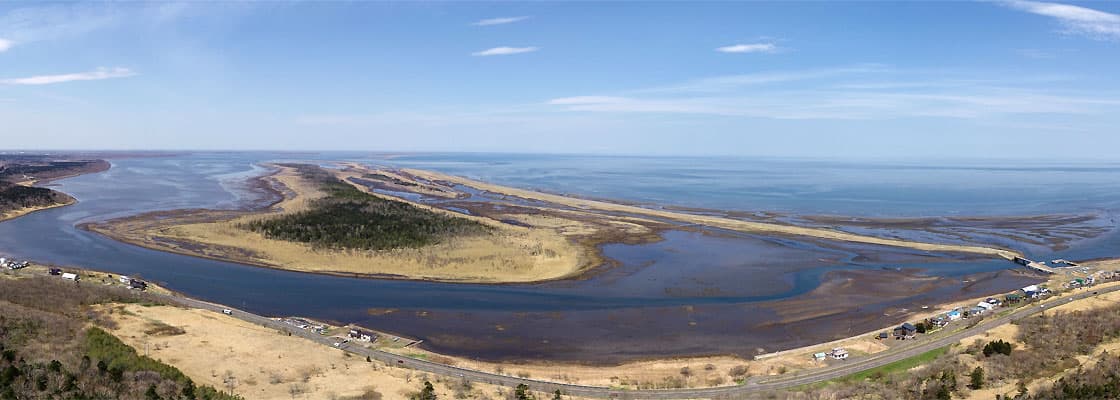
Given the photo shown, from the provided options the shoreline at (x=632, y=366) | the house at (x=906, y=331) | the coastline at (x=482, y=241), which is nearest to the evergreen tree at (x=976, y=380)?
the shoreline at (x=632, y=366)

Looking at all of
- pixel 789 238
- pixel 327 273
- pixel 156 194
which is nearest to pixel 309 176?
pixel 156 194

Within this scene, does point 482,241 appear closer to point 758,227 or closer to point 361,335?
point 361,335

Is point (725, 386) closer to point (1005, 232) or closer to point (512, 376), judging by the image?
point (512, 376)

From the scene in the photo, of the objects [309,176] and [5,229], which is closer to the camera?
[5,229]

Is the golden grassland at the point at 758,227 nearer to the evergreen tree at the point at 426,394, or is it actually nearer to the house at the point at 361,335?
the house at the point at 361,335

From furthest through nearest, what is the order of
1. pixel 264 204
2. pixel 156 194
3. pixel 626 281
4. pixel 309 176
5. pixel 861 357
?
pixel 309 176 < pixel 156 194 < pixel 264 204 < pixel 626 281 < pixel 861 357

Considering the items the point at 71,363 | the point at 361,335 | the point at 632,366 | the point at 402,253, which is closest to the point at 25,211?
the point at 402,253

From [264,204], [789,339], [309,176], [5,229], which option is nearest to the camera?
[789,339]
